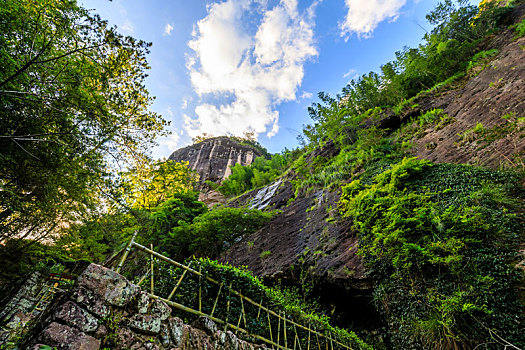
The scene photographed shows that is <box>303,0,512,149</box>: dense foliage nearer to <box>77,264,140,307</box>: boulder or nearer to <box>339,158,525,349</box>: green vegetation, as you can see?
<box>339,158,525,349</box>: green vegetation

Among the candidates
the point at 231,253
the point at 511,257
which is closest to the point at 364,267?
the point at 511,257

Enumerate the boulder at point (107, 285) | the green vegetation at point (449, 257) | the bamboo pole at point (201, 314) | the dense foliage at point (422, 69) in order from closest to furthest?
the boulder at point (107, 285) → the bamboo pole at point (201, 314) → the green vegetation at point (449, 257) → the dense foliage at point (422, 69)

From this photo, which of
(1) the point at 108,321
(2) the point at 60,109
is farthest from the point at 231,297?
(2) the point at 60,109

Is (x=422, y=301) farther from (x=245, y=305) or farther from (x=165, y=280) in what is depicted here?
(x=165, y=280)

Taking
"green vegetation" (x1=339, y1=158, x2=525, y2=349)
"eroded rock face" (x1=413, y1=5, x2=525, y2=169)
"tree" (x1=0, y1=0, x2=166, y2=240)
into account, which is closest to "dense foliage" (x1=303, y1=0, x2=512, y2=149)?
"eroded rock face" (x1=413, y1=5, x2=525, y2=169)

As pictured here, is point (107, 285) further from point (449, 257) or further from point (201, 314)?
point (449, 257)

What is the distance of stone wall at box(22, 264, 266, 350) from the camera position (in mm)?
1480

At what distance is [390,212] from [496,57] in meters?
8.54

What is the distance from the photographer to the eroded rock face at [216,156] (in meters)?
29.6

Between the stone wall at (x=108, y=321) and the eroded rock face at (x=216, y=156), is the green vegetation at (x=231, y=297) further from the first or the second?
the eroded rock face at (x=216, y=156)

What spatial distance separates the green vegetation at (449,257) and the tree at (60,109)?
643 cm

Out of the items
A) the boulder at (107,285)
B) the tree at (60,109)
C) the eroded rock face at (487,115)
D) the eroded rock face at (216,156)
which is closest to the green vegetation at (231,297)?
the boulder at (107,285)

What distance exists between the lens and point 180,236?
1005 centimetres

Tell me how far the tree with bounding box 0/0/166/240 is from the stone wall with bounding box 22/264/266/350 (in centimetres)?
303
